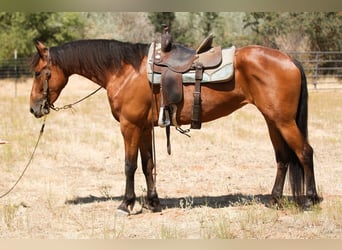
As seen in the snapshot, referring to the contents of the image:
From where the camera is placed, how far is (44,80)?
17.9 feet

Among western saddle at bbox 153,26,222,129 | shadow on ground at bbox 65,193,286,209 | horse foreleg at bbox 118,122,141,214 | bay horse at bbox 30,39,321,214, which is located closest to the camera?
bay horse at bbox 30,39,321,214

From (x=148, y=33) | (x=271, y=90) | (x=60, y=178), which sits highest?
(x=148, y=33)

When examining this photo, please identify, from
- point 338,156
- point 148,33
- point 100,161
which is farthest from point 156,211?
point 148,33

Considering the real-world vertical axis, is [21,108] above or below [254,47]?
below

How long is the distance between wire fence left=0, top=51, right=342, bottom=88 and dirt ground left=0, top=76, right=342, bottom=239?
714 centimetres

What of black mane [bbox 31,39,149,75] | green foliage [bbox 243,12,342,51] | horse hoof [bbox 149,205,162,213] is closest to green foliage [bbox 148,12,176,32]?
green foliage [bbox 243,12,342,51]

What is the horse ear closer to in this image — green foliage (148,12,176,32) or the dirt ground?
the dirt ground

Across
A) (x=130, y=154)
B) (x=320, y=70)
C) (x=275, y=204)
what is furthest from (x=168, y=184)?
(x=320, y=70)

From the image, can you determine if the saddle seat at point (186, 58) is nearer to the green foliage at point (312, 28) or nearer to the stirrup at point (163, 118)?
the stirrup at point (163, 118)

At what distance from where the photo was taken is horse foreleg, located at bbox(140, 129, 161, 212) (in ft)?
18.2

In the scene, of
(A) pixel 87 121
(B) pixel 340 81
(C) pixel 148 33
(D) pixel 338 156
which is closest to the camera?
(D) pixel 338 156

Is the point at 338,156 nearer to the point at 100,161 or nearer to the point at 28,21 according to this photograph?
the point at 100,161

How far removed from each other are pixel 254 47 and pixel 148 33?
3045 cm

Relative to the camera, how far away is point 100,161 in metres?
8.51
